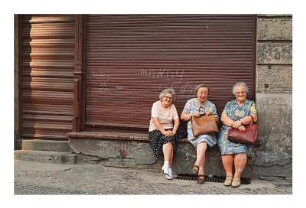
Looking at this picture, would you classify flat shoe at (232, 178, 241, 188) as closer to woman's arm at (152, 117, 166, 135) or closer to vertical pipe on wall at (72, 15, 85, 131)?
woman's arm at (152, 117, 166, 135)

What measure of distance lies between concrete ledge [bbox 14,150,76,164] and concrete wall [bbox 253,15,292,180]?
285 cm

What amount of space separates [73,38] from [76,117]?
1.27 meters

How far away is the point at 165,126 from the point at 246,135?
1177 mm

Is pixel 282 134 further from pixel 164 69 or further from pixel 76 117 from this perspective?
pixel 76 117

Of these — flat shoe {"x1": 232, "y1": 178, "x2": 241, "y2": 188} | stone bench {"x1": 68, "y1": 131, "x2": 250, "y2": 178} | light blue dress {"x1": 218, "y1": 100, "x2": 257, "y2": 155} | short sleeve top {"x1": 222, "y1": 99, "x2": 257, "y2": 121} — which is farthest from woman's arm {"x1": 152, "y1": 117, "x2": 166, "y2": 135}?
flat shoe {"x1": 232, "y1": 178, "x2": 241, "y2": 188}

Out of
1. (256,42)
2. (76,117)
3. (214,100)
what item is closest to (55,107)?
(76,117)

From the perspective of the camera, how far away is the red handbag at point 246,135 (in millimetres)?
6289

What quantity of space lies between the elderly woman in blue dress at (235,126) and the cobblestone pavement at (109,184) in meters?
0.23

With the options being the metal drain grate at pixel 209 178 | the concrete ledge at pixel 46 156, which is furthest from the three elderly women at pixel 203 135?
the concrete ledge at pixel 46 156

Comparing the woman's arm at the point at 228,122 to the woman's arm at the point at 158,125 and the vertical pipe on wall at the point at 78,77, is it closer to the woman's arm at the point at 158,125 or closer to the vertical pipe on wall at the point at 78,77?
the woman's arm at the point at 158,125

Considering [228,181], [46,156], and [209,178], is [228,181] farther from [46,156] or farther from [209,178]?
[46,156]

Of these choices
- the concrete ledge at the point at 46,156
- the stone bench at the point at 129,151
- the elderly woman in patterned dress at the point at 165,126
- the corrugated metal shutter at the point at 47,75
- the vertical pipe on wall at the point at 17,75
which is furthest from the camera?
the vertical pipe on wall at the point at 17,75

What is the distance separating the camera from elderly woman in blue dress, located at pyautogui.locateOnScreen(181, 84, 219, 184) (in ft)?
20.9

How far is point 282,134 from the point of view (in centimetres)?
653
